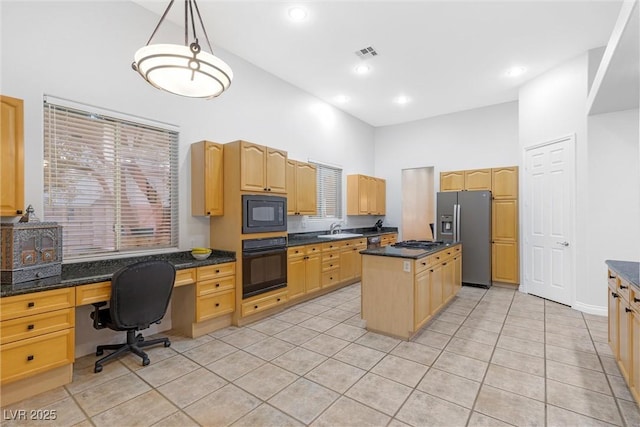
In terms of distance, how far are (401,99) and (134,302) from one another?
5452mm

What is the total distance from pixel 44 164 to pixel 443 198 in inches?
224

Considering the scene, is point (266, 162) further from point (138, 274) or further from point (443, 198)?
point (443, 198)

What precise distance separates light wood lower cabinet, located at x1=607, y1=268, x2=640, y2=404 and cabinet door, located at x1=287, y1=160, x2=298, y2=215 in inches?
149

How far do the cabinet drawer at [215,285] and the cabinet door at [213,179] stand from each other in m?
0.81

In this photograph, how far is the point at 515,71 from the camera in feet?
15.0

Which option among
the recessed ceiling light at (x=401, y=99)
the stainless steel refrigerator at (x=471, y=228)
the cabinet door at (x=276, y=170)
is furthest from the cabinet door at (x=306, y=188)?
the stainless steel refrigerator at (x=471, y=228)

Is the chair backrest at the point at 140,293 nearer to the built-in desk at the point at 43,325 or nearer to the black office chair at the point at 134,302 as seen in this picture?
the black office chair at the point at 134,302

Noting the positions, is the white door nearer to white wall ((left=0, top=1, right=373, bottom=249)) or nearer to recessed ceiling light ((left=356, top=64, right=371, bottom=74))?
recessed ceiling light ((left=356, top=64, right=371, bottom=74))

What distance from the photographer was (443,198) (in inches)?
221

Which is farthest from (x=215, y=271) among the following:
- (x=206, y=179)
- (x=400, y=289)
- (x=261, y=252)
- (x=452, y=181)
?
(x=452, y=181)

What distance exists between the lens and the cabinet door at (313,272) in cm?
449

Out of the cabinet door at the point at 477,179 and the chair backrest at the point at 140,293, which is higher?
the cabinet door at the point at 477,179

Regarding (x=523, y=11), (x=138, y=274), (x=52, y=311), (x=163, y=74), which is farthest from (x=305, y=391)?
(x=523, y=11)

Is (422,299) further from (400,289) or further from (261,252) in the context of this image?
(261,252)
